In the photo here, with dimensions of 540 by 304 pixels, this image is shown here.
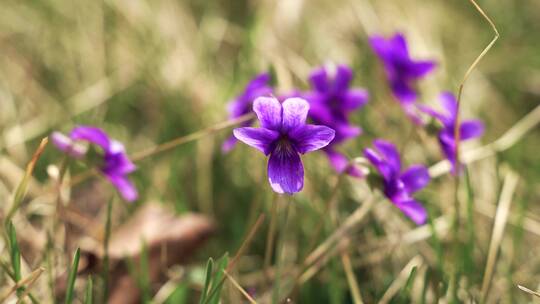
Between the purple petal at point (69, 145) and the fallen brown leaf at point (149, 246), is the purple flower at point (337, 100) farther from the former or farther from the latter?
the purple petal at point (69, 145)

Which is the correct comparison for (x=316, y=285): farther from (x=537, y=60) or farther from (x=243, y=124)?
(x=537, y=60)

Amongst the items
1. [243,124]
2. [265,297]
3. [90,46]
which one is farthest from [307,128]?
[90,46]

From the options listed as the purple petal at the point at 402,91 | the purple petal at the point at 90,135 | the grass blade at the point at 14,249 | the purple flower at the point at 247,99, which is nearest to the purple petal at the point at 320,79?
the purple flower at the point at 247,99

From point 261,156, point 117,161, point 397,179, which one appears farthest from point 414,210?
point 261,156

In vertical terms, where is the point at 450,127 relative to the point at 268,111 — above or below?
below

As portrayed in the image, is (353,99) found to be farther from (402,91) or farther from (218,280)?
(218,280)

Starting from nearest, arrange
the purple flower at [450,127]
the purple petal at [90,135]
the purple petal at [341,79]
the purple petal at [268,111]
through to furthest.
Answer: the purple petal at [268,111] < the purple petal at [90,135] < the purple flower at [450,127] < the purple petal at [341,79]
